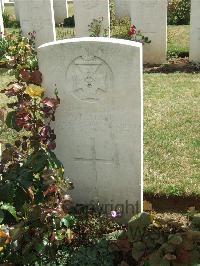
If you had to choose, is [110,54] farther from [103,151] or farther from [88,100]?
[103,151]

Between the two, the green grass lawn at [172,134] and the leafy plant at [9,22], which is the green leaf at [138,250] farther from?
the leafy plant at [9,22]

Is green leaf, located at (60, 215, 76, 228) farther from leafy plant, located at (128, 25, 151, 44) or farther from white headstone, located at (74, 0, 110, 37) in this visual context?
white headstone, located at (74, 0, 110, 37)

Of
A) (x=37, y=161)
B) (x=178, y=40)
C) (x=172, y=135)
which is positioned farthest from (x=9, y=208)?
(x=178, y=40)

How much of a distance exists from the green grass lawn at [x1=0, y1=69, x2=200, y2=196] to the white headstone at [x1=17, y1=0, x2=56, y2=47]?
2.05m

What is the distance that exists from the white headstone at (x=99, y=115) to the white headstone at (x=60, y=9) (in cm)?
1211

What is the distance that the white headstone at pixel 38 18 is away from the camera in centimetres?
944

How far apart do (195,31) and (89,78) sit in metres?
5.85

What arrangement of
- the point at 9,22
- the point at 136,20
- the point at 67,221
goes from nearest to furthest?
the point at 67,221 → the point at 136,20 → the point at 9,22

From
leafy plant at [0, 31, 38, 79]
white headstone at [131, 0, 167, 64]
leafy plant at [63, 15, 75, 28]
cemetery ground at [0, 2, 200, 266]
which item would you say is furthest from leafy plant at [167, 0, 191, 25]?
cemetery ground at [0, 2, 200, 266]

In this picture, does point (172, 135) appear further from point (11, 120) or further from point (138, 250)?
point (11, 120)

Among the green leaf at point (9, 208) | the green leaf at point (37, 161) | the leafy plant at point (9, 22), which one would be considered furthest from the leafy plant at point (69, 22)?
the green leaf at point (9, 208)

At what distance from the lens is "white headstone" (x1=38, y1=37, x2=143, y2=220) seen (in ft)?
11.7

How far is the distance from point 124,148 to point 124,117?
1.00 feet

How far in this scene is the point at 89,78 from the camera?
3.68m
